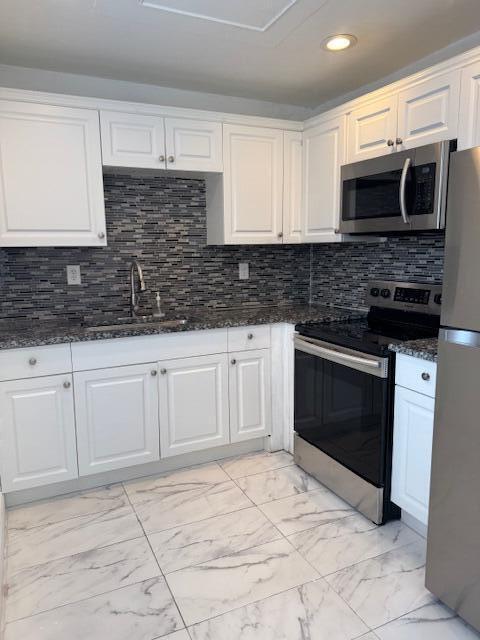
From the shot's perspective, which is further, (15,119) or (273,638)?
(15,119)

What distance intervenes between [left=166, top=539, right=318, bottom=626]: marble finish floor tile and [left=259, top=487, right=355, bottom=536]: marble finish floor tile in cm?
17

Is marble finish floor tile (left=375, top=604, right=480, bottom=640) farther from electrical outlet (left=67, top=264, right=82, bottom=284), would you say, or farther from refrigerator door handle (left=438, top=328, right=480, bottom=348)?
electrical outlet (left=67, top=264, right=82, bottom=284)

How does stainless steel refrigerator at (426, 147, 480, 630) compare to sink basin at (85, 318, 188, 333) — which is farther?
sink basin at (85, 318, 188, 333)

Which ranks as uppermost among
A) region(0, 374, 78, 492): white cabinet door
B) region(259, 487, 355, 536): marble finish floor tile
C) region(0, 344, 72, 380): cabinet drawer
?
region(0, 344, 72, 380): cabinet drawer

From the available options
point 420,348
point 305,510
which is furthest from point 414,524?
point 420,348

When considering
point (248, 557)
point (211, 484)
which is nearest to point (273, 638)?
point (248, 557)

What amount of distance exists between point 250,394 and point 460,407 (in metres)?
1.46

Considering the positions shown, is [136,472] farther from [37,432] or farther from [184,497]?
[37,432]

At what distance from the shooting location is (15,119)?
2.23 metres

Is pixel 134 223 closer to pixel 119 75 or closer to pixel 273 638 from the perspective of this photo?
pixel 119 75

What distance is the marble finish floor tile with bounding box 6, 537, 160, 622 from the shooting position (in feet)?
5.42

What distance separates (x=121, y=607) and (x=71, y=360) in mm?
1132

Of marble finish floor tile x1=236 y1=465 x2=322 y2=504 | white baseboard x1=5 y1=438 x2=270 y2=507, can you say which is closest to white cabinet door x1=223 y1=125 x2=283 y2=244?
white baseboard x1=5 y1=438 x2=270 y2=507

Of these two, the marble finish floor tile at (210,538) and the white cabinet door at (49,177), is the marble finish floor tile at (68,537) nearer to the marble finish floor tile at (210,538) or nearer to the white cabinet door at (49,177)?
the marble finish floor tile at (210,538)
